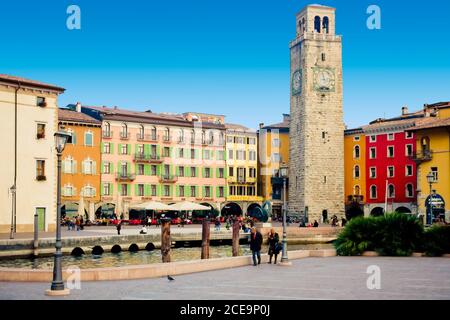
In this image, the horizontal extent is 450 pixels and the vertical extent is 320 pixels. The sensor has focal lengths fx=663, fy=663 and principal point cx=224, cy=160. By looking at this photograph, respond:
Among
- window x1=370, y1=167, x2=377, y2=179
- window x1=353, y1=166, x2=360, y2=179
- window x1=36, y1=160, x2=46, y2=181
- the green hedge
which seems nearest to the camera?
the green hedge

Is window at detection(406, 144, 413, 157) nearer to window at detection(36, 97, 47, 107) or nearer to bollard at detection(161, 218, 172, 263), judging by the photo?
window at detection(36, 97, 47, 107)

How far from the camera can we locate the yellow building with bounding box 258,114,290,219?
88.9 m

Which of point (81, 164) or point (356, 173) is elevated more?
point (81, 164)

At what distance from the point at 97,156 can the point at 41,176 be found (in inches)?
882

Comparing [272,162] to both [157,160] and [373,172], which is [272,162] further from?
[157,160]

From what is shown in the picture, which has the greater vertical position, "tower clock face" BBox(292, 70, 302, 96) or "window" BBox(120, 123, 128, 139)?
"tower clock face" BBox(292, 70, 302, 96)

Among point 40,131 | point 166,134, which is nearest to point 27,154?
point 40,131

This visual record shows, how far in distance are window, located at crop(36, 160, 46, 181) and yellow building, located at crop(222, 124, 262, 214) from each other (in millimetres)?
37246

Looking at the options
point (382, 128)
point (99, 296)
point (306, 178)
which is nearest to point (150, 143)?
point (306, 178)

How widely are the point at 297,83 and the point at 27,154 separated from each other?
41.5 metres

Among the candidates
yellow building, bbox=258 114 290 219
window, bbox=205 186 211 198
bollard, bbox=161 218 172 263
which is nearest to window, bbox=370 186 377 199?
yellow building, bbox=258 114 290 219

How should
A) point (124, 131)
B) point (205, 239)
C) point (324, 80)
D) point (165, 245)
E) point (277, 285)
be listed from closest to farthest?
1. point (277, 285)
2. point (165, 245)
3. point (205, 239)
4. point (124, 131)
5. point (324, 80)

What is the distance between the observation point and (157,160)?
78625mm

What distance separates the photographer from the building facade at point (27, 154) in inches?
1923
